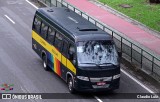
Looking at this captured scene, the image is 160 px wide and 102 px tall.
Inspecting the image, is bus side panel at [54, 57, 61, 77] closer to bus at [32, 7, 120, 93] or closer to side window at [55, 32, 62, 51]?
bus at [32, 7, 120, 93]

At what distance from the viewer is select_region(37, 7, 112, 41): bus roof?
21.7 m

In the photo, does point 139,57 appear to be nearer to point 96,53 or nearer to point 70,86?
point 96,53

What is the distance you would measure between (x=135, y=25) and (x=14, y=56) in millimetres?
9972

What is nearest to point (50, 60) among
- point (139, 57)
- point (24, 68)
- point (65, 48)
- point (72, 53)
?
Answer: point (24, 68)

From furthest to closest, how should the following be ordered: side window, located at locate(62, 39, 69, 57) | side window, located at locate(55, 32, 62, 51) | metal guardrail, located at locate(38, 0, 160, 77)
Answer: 1. metal guardrail, located at locate(38, 0, 160, 77)
2. side window, located at locate(55, 32, 62, 51)
3. side window, located at locate(62, 39, 69, 57)

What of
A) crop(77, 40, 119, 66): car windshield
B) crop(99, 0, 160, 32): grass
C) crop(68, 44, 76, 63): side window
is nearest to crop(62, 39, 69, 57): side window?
crop(68, 44, 76, 63): side window

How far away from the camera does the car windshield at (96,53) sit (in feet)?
69.7

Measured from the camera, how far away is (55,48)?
23469 millimetres

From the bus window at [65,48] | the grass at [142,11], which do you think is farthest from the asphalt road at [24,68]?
the grass at [142,11]

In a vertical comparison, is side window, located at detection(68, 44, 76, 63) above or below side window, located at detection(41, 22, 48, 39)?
above

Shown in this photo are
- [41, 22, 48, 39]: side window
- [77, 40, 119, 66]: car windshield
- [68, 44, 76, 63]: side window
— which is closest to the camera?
[77, 40, 119, 66]: car windshield

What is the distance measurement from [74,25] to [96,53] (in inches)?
84.3

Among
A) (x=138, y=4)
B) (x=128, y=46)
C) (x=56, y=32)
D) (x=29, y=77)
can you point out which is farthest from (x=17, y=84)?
(x=138, y=4)

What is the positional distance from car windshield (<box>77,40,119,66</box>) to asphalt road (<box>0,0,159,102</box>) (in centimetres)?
157
